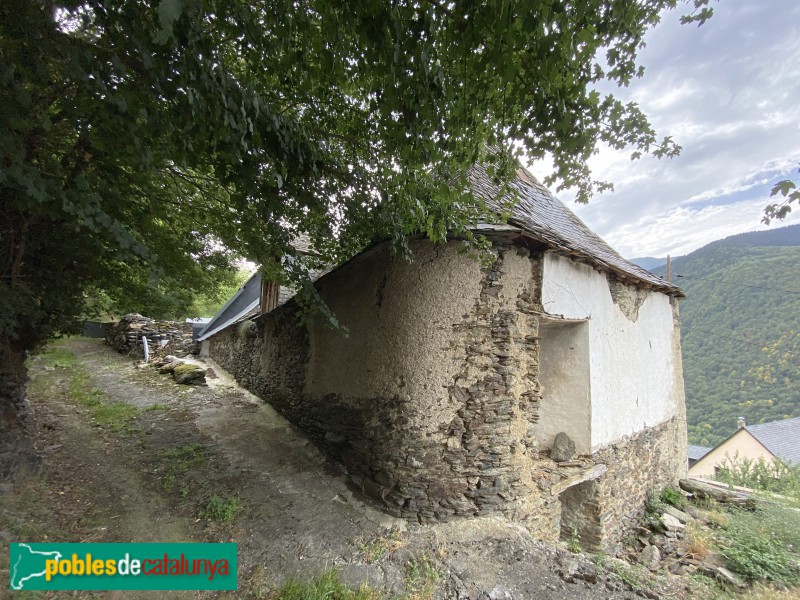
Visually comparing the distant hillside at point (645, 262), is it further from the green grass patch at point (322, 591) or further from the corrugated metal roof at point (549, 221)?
the green grass patch at point (322, 591)

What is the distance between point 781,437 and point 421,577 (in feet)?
87.3

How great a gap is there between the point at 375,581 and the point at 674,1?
5140mm

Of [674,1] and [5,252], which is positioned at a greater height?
[674,1]

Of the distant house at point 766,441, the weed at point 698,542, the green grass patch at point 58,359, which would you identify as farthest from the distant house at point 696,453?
the green grass patch at point 58,359

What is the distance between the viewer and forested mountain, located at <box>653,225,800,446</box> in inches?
985

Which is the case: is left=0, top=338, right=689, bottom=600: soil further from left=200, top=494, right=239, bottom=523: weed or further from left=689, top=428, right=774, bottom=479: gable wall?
left=689, top=428, right=774, bottom=479: gable wall

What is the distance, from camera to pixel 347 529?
4.02 metres

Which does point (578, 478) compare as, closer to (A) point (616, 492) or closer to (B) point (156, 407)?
(A) point (616, 492)

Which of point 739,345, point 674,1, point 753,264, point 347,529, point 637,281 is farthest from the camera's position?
point 739,345

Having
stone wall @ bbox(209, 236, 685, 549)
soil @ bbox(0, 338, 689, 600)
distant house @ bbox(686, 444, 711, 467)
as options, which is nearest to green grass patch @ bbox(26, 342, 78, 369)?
soil @ bbox(0, 338, 689, 600)

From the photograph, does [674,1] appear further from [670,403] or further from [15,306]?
[670,403]

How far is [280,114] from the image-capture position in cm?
296

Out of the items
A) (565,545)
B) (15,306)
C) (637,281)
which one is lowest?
(565,545)

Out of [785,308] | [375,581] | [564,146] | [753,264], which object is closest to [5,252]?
[375,581]
